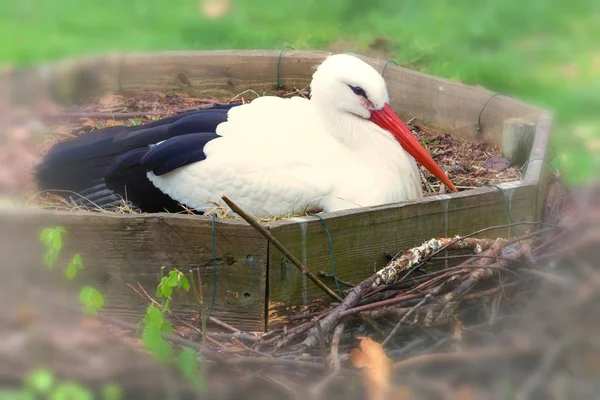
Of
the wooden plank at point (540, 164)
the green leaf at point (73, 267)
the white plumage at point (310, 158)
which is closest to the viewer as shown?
the green leaf at point (73, 267)

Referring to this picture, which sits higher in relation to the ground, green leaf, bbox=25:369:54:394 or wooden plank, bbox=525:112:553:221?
wooden plank, bbox=525:112:553:221

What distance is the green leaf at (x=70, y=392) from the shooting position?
170cm

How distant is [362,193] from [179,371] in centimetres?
115

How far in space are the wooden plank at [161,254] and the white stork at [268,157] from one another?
0.31 meters

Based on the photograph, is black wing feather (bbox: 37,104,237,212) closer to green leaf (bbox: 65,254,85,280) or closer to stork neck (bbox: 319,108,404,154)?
stork neck (bbox: 319,108,404,154)

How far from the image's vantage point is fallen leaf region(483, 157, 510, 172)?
12.0 feet

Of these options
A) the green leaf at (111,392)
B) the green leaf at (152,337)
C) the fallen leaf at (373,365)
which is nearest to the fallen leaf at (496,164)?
the fallen leaf at (373,365)

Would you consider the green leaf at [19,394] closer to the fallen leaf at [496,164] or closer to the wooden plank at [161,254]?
the wooden plank at [161,254]

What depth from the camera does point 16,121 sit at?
108 inches

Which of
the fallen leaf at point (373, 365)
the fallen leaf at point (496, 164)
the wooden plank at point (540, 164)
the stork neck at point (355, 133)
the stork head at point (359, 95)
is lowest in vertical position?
the fallen leaf at point (373, 365)

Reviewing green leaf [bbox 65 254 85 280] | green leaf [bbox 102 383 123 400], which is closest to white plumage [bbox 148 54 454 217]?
green leaf [bbox 65 254 85 280]

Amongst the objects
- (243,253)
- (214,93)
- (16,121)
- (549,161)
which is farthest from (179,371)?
(214,93)

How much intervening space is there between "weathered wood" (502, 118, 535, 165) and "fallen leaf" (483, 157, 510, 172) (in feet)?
0.09

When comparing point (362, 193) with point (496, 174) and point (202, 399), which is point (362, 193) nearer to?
point (496, 174)
